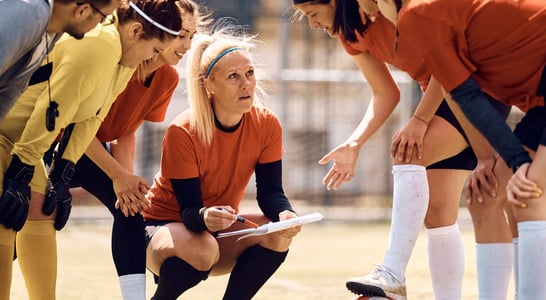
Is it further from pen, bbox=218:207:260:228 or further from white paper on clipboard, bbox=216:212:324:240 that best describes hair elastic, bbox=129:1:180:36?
white paper on clipboard, bbox=216:212:324:240

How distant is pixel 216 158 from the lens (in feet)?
15.3

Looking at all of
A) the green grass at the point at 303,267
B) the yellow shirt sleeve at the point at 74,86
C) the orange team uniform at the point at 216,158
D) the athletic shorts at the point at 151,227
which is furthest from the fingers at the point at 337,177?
the green grass at the point at 303,267

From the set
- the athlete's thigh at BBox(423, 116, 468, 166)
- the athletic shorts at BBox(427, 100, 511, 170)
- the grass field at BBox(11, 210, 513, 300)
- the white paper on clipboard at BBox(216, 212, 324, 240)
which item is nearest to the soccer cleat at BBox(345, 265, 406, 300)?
the white paper on clipboard at BBox(216, 212, 324, 240)

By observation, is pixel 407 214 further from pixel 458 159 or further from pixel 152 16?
pixel 152 16

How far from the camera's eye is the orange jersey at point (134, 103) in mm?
4797

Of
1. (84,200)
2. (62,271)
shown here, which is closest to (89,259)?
(62,271)

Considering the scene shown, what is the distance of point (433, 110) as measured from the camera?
4.15 metres

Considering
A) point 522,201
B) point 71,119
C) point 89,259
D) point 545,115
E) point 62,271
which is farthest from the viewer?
point 89,259

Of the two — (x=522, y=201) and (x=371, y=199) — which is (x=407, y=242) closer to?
(x=522, y=201)

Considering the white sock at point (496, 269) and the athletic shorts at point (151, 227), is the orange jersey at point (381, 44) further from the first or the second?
the athletic shorts at point (151, 227)

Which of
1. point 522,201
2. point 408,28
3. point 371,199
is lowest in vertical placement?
point 371,199

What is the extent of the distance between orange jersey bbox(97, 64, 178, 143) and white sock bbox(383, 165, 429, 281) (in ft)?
4.27

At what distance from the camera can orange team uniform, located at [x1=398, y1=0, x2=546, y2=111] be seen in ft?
11.7

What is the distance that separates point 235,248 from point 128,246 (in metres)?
0.47
